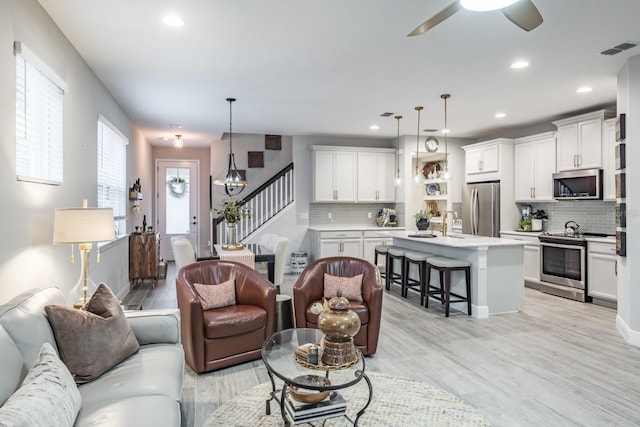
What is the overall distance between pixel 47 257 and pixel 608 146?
6.47 meters

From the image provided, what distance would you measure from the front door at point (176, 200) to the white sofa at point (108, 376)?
750 cm

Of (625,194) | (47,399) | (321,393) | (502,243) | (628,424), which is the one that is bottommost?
(628,424)

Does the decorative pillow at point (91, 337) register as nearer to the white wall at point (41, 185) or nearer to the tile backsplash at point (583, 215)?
the white wall at point (41, 185)

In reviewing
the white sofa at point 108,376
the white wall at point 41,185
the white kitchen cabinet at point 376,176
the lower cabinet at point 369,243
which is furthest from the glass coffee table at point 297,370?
the white kitchen cabinet at point 376,176

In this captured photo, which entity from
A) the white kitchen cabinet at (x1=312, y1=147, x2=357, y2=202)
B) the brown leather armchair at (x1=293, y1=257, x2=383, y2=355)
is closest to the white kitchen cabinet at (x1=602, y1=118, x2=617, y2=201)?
the brown leather armchair at (x1=293, y1=257, x2=383, y2=355)

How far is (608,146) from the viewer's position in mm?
5348

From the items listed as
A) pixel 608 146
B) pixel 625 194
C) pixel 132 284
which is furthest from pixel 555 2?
pixel 132 284

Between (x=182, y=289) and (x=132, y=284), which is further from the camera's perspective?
(x=132, y=284)

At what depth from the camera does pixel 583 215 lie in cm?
612

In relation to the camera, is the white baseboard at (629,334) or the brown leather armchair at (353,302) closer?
the brown leather armchair at (353,302)

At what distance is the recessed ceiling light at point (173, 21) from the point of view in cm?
296

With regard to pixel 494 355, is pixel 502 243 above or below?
above

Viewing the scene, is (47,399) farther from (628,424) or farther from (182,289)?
(628,424)

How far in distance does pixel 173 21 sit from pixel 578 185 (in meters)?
5.67
